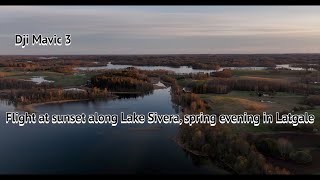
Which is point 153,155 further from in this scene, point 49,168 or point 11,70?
point 11,70

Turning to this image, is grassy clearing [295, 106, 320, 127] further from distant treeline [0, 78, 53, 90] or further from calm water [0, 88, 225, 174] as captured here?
distant treeline [0, 78, 53, 90]

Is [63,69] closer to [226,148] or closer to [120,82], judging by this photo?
[120,82]

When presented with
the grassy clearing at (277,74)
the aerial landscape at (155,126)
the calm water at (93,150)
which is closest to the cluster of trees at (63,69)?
the aerial landscape at (155,126)

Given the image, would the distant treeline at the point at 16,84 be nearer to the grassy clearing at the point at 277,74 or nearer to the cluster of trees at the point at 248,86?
the cluster of trees at the point at 248,86

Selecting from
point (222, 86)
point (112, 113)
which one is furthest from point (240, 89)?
point (112, 113)

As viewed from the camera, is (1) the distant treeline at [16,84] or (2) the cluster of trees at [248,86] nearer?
(1) the distant treeline at [16,84]

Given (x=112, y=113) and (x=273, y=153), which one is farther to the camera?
(x=112, y=113)
